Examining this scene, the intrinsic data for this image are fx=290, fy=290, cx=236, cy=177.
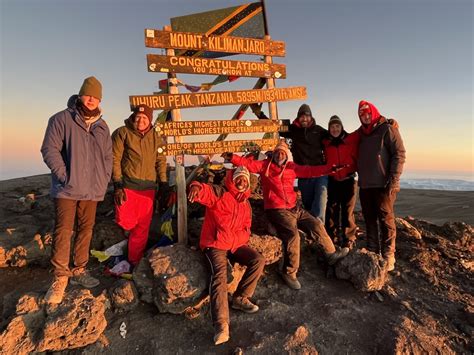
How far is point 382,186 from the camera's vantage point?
17.8ft

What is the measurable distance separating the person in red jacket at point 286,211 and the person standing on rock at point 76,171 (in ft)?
7.68

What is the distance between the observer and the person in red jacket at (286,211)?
5.09m

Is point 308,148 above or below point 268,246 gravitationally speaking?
above

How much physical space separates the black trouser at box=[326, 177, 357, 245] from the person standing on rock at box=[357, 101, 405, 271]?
0.46 metres

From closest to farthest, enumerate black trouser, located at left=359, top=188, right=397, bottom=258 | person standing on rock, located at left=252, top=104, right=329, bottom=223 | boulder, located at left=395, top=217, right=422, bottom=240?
black trouser, located at left=359, top=188, right=397, bottom=258 < person standing on rock, located at left=252, top=104, right=329, bottom=223 < boulder, located at left=395, top=217, right=422, bottom=240

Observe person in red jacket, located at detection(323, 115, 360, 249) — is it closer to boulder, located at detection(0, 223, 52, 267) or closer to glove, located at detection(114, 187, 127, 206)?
glove, located at detection(114, 187, 127, 206)

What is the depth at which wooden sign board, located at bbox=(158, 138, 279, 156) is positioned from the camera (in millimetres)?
5906

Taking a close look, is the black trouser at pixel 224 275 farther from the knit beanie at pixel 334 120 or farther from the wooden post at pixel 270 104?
the knit beanie at pixel 334 120

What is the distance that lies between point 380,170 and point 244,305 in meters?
3.43

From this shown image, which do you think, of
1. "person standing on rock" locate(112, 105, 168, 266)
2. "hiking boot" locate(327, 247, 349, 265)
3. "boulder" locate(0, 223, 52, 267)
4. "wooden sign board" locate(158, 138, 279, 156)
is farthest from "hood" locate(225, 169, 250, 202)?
"boulder" locate(0, 223, 52, 267)

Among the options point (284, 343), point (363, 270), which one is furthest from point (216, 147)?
point (284, 343)

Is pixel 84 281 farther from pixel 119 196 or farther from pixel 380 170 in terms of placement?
pixel 380 170

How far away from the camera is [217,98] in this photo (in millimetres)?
6117

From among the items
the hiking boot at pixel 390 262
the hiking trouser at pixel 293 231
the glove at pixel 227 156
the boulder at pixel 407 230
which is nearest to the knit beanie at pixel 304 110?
the glove at pixel 227 156
